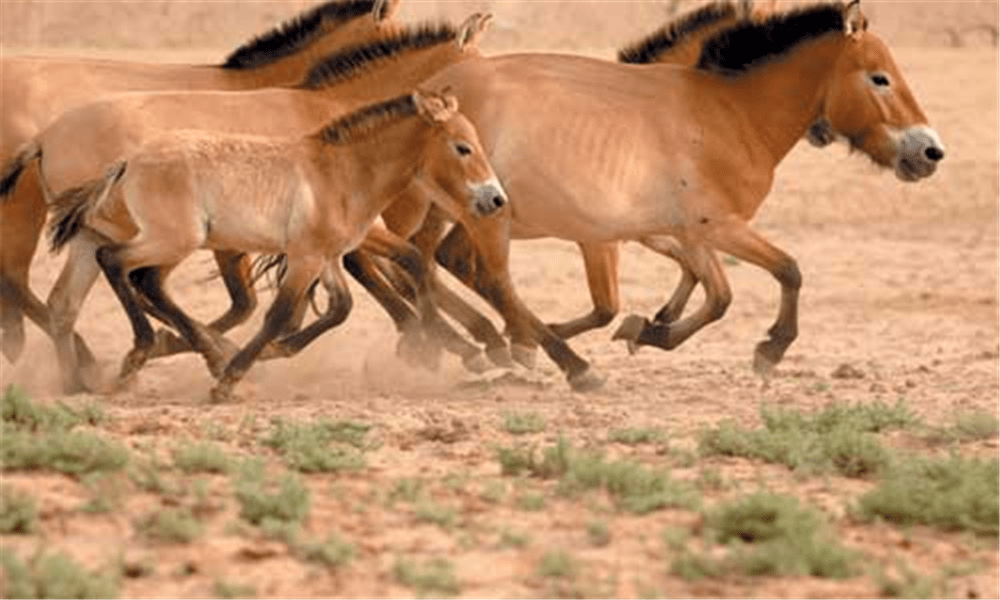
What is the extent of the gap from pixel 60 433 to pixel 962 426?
3520 mm

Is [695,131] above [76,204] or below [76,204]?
above

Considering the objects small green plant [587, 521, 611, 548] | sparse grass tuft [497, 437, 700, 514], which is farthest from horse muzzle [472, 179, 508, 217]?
small green plant [587, 521, 611, 548]

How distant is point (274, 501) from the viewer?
8.54 meters

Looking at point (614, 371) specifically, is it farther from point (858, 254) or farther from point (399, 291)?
point (858, 254)

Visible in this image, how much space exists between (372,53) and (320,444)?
439 centimetres

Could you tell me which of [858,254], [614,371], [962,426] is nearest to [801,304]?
[858,254]

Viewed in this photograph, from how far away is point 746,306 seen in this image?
18656 millimetres

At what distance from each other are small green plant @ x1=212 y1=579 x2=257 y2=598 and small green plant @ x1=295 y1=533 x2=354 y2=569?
31 cm

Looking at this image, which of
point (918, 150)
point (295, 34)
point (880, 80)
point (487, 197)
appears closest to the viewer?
point (487, 197)

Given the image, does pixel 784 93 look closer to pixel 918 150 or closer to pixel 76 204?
pixel 918 150

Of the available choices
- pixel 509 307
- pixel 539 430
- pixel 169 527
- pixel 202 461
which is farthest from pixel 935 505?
pixel 509 307

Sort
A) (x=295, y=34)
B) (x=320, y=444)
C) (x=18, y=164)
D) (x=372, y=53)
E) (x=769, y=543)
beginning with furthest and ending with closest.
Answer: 1. (x=295, y=34)
2. (x=372, y=53)
3. (x=18, y=164)
4. (x=320, y=444)
5. (x=769, y=543)

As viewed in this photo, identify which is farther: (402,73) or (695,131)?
(402,73)

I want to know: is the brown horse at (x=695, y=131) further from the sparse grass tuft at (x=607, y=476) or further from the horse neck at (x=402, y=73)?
the sparse grass tuft at (x=607, y=476)
